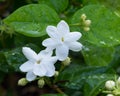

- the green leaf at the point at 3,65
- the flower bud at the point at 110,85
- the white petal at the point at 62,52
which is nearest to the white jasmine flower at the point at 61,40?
the white petal at the point at 62,52

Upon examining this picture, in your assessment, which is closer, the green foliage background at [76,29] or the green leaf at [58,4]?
the green foliage background at [76,29]

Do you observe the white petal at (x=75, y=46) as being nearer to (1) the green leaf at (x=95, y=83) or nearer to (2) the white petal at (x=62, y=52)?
(2) the white petal at (x=62, y=52)

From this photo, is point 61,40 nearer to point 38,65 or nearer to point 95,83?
point 38,65

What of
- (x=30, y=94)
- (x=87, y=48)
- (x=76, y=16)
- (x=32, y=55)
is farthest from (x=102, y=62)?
(x=30, y=94)

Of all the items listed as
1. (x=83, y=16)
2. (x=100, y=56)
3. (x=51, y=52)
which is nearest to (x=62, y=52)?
(x=51, y=52)

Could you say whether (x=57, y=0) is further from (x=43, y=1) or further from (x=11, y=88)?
(x=11, y=88)

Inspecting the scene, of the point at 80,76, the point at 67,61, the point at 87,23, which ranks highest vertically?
the point at 87,23
